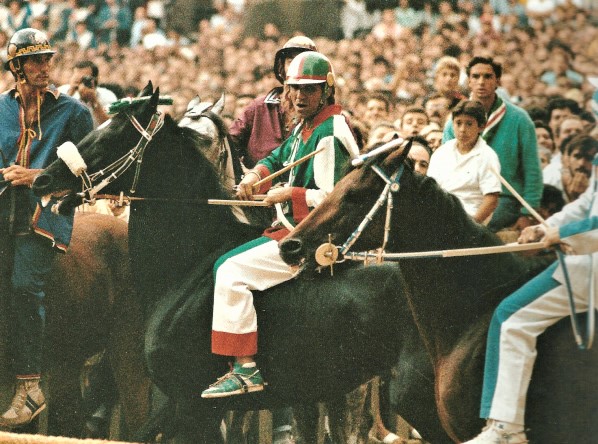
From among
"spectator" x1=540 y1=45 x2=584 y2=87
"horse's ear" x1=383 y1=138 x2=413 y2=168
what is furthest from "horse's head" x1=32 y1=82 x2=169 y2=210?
"spectator" x1=540 y1=45 x2=584 y2=87

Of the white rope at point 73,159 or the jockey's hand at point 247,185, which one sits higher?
the white rope at point 73,159

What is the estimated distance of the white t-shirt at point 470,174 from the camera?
→ 248 inches

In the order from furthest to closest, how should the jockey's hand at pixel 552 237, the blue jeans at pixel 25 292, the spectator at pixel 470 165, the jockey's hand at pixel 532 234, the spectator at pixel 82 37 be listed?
the spectator at pixel 82 37 → the blue jeans at pixel 25 292 → the spectator at pixel 470 165 → the jockey's hand at pixel 532 234 → the jockey's hand at pixel 552 237

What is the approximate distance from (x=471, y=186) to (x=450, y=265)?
72cm

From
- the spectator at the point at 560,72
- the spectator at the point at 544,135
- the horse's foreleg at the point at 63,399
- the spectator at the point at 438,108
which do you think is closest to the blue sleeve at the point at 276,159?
the spectator at the point at 438,108

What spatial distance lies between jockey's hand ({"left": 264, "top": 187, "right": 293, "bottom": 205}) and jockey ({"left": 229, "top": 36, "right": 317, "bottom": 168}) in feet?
2.39

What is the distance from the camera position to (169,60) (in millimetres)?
9141

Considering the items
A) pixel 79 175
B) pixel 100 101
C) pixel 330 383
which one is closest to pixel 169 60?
pixel 100 101

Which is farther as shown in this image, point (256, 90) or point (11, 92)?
point (256, 90)

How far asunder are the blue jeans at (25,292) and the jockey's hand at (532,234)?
3.67 m

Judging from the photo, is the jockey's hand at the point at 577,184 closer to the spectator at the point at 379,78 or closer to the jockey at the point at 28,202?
the spectator at the point at 379,78

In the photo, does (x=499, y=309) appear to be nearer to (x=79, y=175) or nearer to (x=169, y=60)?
(x=79, y=175)

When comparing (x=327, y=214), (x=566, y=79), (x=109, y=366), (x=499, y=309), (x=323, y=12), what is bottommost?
(x=109, y=366)

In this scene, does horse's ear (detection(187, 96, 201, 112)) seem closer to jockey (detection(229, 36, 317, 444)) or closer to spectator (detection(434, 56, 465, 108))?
jockey (detection(229, 36, 317, 444))
